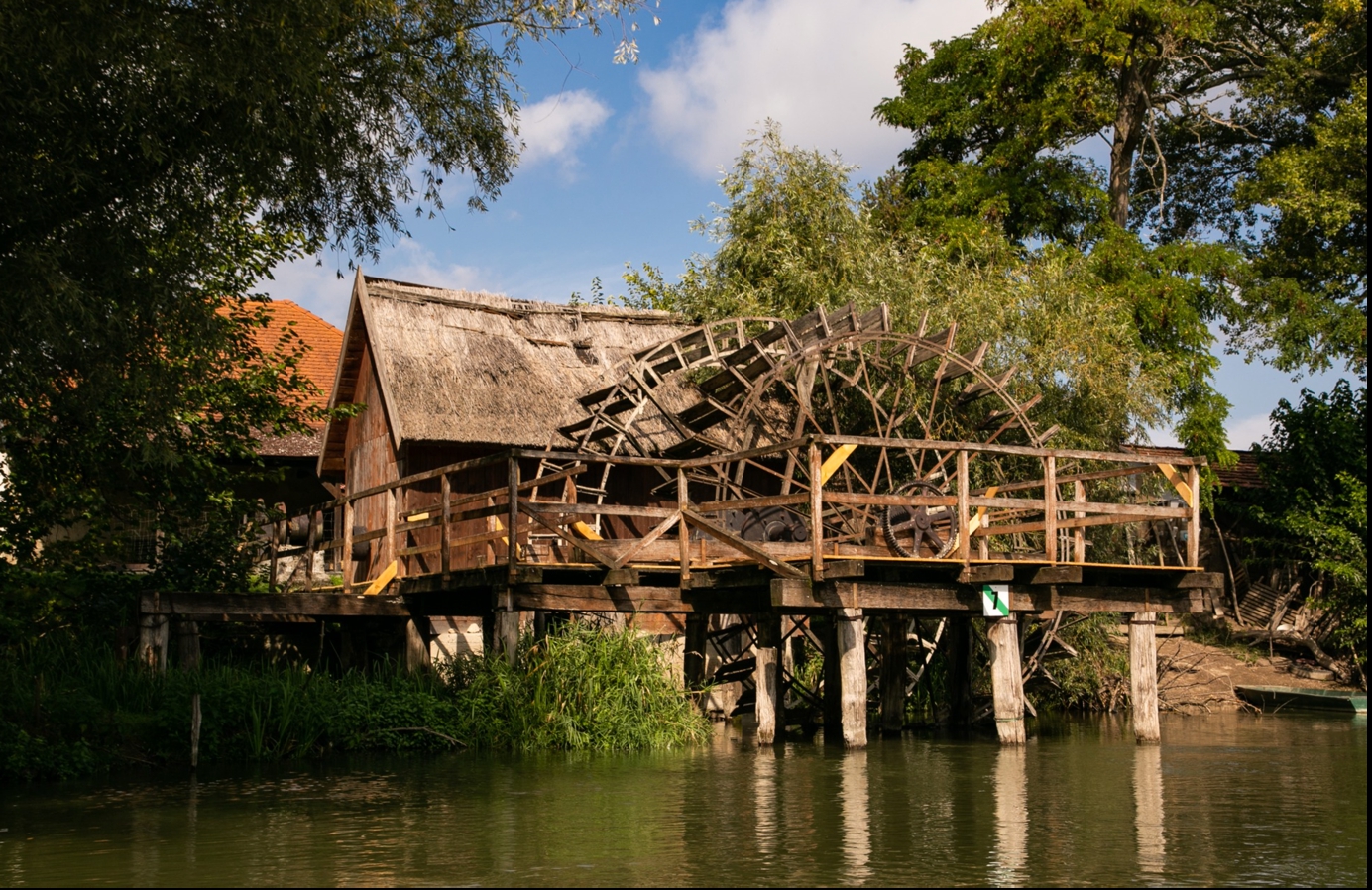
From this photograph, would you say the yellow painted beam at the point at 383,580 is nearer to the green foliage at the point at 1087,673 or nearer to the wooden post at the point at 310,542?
the wooden post at the point at 310,542

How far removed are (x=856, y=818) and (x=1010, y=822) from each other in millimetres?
1056

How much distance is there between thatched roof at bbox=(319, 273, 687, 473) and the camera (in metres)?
20.6

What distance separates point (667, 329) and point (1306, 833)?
16.5m

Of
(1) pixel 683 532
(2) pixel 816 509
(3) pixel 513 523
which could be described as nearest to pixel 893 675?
(1) pixel 683 532

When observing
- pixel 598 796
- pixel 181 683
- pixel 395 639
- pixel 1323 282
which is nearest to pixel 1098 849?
pixel 598 796

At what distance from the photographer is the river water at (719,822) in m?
8.28

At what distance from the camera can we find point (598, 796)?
11.5 metres

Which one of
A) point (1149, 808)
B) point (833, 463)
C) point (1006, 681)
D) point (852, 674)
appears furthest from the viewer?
point (1006, 681)

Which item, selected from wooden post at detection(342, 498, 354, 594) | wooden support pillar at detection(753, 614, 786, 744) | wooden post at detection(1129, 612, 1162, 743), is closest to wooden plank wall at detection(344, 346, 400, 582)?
wooden post at detection(342, 498, 354, 594)

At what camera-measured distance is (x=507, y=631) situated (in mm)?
15883

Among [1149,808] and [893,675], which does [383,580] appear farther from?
[1149,808]

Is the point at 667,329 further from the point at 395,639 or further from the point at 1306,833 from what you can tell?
the point at 1306,833

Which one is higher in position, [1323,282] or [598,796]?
[1323,282]

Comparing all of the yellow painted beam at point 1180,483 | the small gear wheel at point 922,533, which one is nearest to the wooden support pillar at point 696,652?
the small gear wheel at point 922,533
